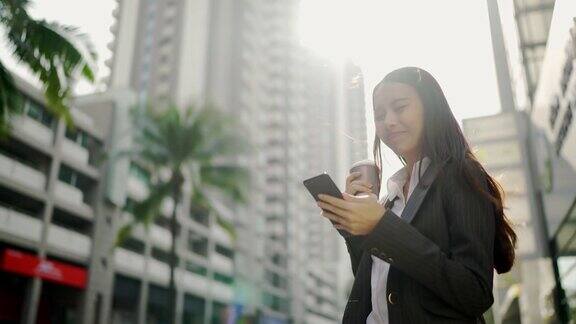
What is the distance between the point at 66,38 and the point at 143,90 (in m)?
60.4

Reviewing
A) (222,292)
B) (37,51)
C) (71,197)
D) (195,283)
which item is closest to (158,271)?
(195,283)

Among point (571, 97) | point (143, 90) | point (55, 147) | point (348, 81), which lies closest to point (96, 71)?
point (571, 97)

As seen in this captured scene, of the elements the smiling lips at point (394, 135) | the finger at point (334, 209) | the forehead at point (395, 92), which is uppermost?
the forehead at point (395, 92)

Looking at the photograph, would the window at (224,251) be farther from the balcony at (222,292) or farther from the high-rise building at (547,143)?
the high-rise building at (547,143)

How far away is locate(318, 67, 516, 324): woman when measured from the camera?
4.62 ft

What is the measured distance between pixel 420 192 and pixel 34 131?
29821 mm

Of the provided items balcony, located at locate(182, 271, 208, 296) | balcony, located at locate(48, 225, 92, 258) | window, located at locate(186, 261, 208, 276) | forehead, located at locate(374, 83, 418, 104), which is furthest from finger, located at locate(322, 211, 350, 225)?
window, located at locate(186, 261, 208, 276)

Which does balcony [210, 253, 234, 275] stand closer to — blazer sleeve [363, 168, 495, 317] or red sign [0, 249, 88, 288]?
red sign [0, 249, 88, 288]

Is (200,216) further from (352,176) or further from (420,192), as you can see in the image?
(420,192)

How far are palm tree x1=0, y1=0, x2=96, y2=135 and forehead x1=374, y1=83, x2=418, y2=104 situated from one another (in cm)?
948

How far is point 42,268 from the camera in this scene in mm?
27375

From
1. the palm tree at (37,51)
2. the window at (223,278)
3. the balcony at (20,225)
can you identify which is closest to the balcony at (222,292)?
the window at (223,278)

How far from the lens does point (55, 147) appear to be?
29812mm

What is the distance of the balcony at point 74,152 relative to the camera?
30.6 meters
